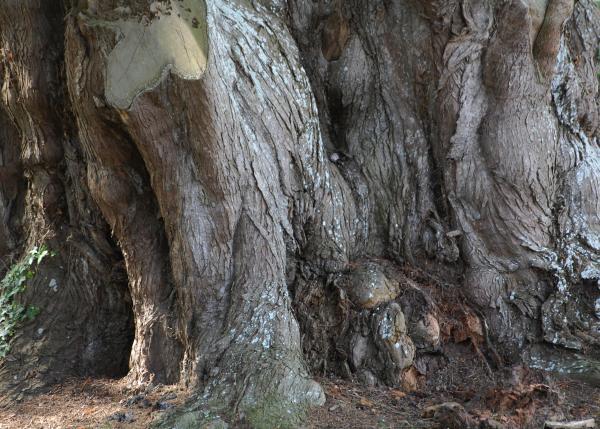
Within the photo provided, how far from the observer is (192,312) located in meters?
4.39

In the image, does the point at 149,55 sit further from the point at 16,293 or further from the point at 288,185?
the point at 16,293

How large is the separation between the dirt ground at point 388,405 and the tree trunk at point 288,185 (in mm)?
194

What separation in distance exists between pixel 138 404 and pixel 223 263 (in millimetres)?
1062

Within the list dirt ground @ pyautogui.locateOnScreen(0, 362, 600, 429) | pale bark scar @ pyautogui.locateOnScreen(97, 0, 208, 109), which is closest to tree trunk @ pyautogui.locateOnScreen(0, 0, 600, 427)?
pale bark scar @ pyautogui.locateOnScreen(97, 0, 208, 109)

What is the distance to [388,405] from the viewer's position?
4211 millimetres

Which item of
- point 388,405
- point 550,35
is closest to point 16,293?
point 388,405

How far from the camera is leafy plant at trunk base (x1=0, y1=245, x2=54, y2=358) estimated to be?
17.4 feet

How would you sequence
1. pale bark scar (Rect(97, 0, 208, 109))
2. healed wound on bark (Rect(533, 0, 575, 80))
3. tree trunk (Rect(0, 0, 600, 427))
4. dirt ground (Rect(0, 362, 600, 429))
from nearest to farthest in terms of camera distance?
dirt ground (Rect(0, 362, 600, 429))
pale bark scar (Rect(97, 0, 208, 109))
tree trunk (Rect(0, 0, 600, 427))
healed wound on bark (Rect(533, 0, 575, 80))

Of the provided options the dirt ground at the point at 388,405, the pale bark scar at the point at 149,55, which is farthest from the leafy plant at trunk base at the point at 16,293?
the pale bark scar at the point at 149,55

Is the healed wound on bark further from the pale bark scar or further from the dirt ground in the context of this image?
the pale bark scar

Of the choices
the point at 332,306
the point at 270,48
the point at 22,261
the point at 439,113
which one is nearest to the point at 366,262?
the point at 332,306

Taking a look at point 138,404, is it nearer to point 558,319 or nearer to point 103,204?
point 103,204

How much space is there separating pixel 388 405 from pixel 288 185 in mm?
1705

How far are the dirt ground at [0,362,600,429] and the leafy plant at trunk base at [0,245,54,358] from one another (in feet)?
2.46
